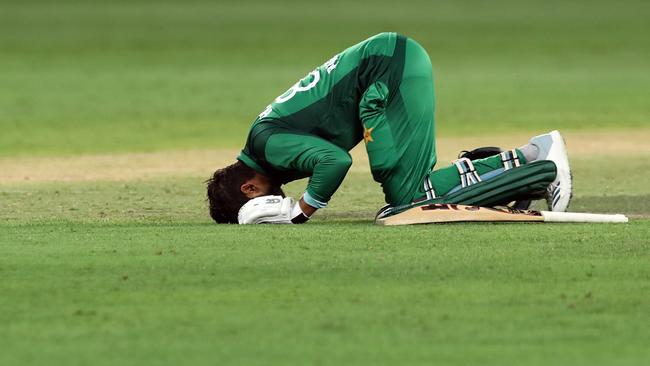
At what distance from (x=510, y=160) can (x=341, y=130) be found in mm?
1002

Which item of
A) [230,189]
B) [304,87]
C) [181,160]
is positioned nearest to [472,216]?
[304,87]

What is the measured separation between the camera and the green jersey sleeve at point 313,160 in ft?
26.8

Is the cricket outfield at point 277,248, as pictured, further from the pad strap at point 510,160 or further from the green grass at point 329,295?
the pad strap at point 510,160

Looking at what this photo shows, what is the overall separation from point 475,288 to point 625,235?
68.8 inches

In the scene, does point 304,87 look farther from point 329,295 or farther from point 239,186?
point 329,295

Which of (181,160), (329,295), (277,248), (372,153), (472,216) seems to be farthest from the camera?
(181,160)

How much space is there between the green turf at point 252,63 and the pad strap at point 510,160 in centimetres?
766

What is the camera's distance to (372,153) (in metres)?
8.44

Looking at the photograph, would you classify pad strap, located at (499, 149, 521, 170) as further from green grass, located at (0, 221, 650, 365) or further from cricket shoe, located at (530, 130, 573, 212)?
green grass, located at (0, 221, 650, 365)

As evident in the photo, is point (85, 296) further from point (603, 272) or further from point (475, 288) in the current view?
point (603, 272)

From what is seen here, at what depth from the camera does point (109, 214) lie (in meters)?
9.73

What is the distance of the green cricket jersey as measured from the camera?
27.1 feet

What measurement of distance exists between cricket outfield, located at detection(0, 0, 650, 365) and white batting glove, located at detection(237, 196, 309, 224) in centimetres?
11

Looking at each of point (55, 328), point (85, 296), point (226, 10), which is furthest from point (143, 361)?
point (226, 10)
